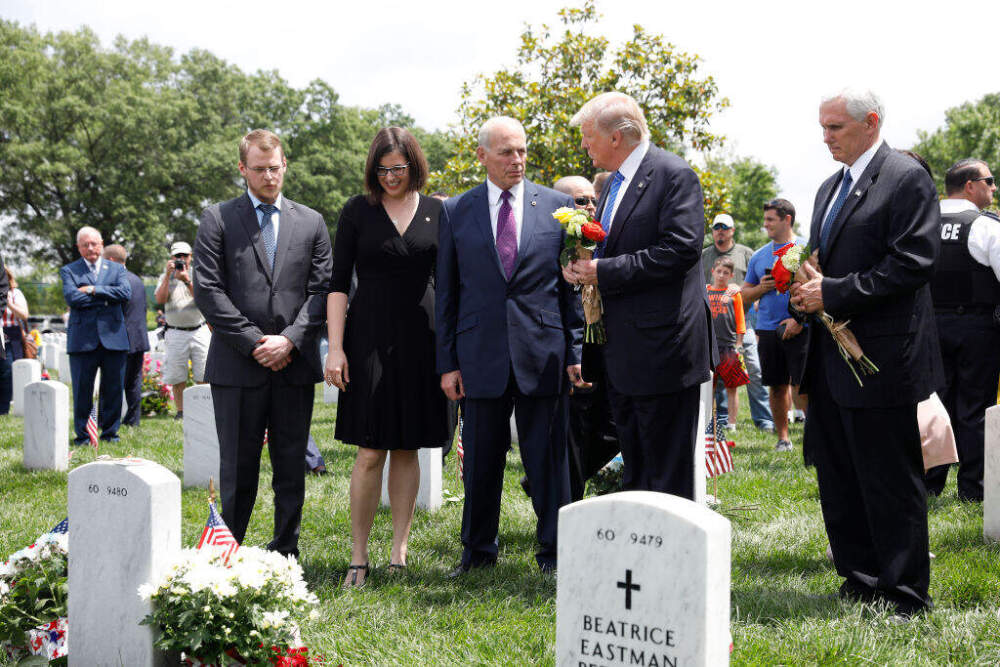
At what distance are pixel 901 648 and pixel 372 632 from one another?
7.14 ft

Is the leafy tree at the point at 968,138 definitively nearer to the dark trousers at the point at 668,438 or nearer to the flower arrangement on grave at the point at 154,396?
the flower arrangement on grave at the point at 154,396

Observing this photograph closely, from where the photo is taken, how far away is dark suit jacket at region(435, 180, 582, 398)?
471cm

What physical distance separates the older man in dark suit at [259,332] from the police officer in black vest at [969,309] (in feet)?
14.6

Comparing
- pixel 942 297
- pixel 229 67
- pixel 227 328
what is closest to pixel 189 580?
pixel 227 328

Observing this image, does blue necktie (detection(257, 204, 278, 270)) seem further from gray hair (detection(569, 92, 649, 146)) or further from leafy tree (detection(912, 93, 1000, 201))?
leafy tree (detection(912, 93, 1000, 201))

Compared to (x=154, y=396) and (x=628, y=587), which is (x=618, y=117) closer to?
(x=628, y=587)

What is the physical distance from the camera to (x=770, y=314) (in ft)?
29.3

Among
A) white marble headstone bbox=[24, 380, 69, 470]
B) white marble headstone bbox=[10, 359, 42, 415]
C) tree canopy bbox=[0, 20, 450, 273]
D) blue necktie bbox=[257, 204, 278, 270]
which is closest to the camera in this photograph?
blue necktie bbox=[257, 204, 278, 270]

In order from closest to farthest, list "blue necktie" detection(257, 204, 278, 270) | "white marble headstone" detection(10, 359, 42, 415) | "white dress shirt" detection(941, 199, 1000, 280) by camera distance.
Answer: "blue necktie" detection(257, 204, 278, 270) < "white dress shirt" detection(941, 199, 1000, 280) < "white marble headstone" detection(10, 359, 42, 415)

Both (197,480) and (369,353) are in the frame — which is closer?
(369,353)

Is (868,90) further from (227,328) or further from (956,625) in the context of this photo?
(227,328)

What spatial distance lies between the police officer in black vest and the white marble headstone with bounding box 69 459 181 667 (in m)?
5.46

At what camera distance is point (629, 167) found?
4.41 meters

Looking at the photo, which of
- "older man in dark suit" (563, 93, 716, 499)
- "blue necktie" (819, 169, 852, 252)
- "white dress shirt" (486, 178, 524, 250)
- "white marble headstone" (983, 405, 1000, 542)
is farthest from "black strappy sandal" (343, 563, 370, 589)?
"white marble headstone" (983, 405, 1000, 542)
